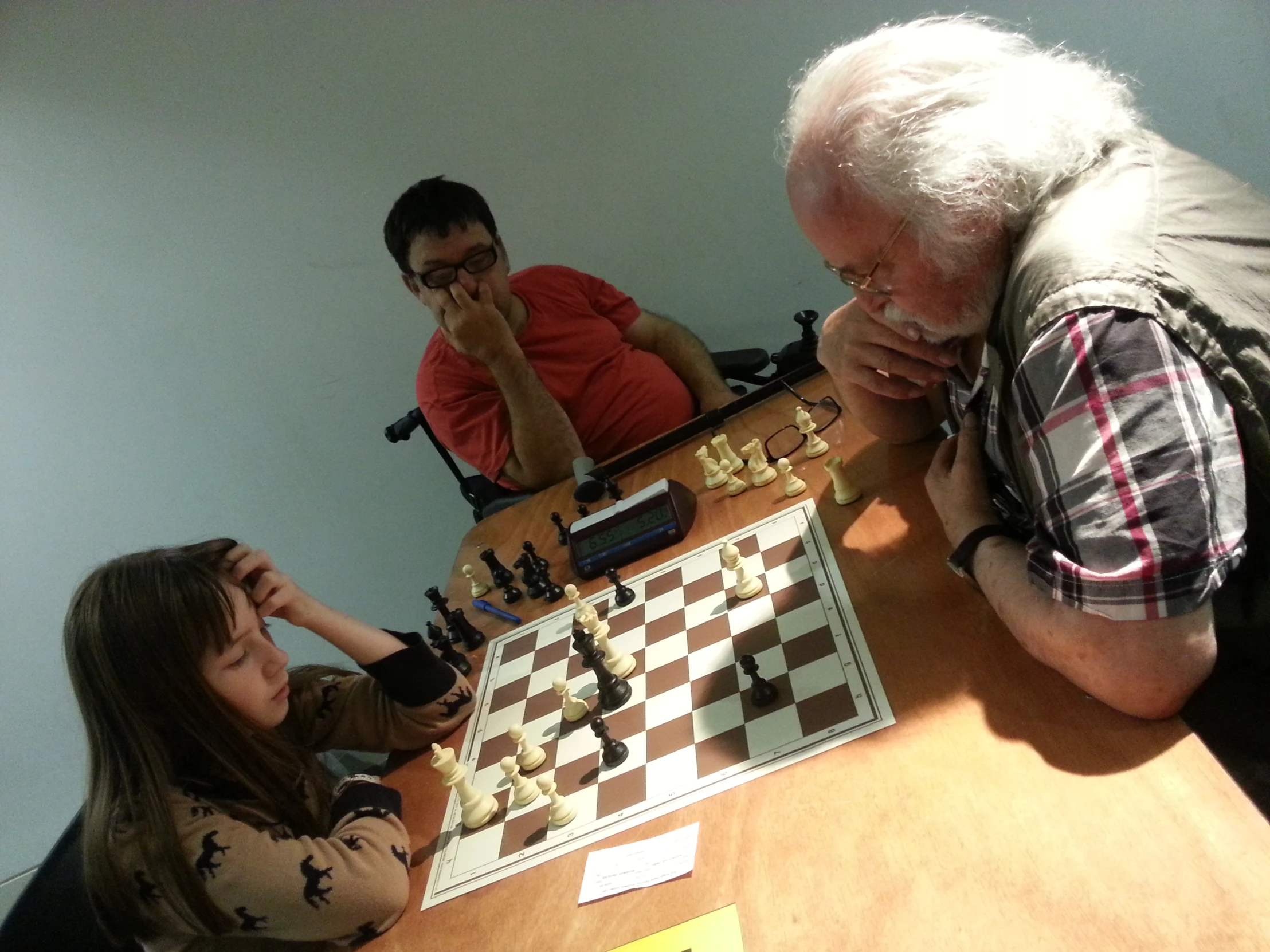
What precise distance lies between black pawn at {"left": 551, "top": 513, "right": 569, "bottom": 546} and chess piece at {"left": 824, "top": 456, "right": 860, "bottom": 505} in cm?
71

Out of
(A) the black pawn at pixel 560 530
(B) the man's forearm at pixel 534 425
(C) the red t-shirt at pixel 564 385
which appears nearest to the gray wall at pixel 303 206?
(C) the red t-shirt at pixel 564 385

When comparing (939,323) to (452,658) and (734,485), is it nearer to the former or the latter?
(734,485)

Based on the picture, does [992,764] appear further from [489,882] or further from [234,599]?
[234,599]

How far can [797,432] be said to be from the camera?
1.97m

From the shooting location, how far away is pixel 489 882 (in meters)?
1.13

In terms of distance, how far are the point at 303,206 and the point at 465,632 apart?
2.08m

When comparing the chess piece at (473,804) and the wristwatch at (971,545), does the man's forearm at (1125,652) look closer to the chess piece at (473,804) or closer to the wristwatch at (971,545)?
the wristwatch at (971,545)

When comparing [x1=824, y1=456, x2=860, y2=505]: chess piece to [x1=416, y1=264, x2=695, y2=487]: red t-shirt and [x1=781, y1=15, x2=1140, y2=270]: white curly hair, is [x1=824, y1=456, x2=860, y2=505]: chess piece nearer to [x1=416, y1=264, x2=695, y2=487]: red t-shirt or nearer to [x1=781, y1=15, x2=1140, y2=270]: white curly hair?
[x1=781, y1=15, x2=1140, y2=270]: white curly hair

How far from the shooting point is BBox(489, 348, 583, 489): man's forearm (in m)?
2.57

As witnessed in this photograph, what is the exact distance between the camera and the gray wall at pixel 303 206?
113 inches

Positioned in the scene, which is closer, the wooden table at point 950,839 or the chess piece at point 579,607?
the wooden table at point 950,839

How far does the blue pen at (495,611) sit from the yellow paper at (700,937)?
3.06 feet

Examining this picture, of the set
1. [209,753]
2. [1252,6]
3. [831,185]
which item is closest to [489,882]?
[209,753]

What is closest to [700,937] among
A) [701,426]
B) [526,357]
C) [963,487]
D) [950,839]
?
[950,839]
